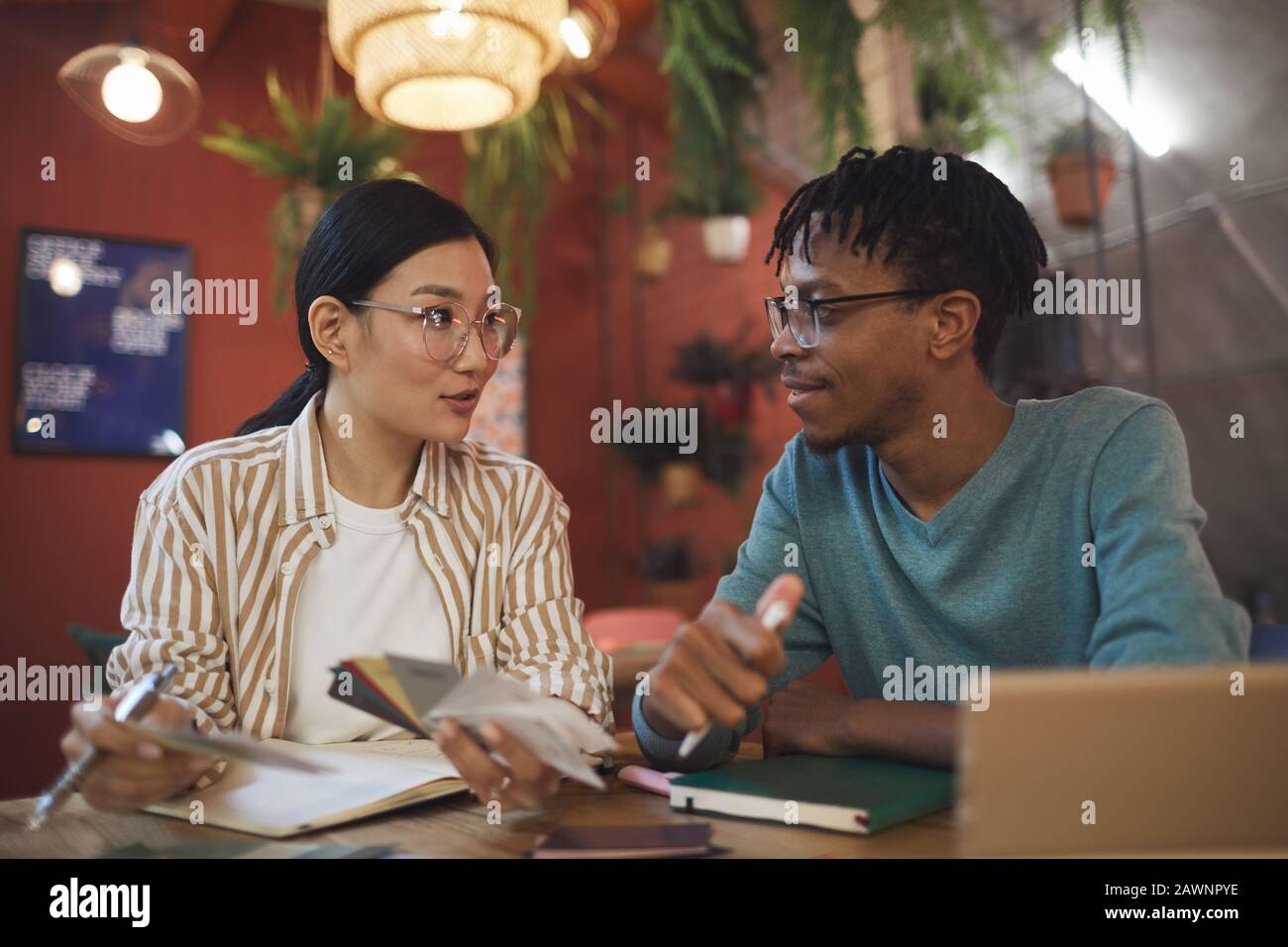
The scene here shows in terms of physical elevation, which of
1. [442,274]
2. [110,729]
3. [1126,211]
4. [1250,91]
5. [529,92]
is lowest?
[110,729]

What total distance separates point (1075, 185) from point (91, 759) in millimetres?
4123

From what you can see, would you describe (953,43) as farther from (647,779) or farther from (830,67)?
(647,779)

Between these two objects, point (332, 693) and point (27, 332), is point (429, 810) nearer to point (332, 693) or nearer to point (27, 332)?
point (332, 693)

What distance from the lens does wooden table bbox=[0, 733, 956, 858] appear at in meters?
1.02

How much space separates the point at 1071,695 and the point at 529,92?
218 cm

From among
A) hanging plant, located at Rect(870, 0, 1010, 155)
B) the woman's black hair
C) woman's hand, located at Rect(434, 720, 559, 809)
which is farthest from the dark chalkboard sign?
woman's hand, located at Rect(434, 720, 559, 809)

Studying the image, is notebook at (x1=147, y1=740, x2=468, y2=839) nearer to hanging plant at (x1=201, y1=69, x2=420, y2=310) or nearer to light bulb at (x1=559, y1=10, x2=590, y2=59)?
light bulb at (x1=559, y1=10, x2=590, y2=59)

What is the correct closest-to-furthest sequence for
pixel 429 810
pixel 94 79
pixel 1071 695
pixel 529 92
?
pixel 1071 695 → pixel 429 810 → pixel 529 92 → pixel 94 79

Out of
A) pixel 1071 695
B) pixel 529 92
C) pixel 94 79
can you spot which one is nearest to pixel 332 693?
pixel 1071 695

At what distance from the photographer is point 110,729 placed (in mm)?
1096

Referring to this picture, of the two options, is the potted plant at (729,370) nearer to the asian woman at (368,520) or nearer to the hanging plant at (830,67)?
the hanging plant at (830,67)

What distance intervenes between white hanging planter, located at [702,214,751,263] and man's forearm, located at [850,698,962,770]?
13.9 ft

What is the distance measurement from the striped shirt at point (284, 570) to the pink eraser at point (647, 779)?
18 centimetres

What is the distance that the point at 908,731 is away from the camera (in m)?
1.27
